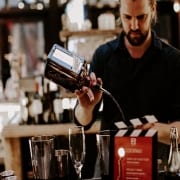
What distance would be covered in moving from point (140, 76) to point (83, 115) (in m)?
0.38

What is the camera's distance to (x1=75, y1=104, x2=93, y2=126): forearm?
2.36 m

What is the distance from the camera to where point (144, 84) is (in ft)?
8.20

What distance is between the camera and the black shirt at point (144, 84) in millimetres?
2471

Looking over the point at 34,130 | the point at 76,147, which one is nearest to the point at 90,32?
the point at 34,130

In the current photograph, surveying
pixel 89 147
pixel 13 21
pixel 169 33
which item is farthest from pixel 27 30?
pixel 89 147

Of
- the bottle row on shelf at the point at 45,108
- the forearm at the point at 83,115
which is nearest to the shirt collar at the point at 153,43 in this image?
the forearm at the point at 83,115

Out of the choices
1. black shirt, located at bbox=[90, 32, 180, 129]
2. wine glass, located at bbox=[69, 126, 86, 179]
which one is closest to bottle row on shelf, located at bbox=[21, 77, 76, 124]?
black shirt, located at bbox=[90, 32, 180, 129]

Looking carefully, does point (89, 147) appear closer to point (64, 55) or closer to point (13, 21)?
point (64, 55)

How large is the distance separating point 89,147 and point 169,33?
2.64 meters

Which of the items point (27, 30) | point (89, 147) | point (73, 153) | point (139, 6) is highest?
point (27, 30)

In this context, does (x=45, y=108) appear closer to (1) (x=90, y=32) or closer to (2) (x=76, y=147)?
(1) (x=90, y=32)

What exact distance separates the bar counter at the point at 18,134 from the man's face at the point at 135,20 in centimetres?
158

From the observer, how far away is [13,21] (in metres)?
6.29

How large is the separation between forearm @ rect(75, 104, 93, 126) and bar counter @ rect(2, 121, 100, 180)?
1.52 metres
